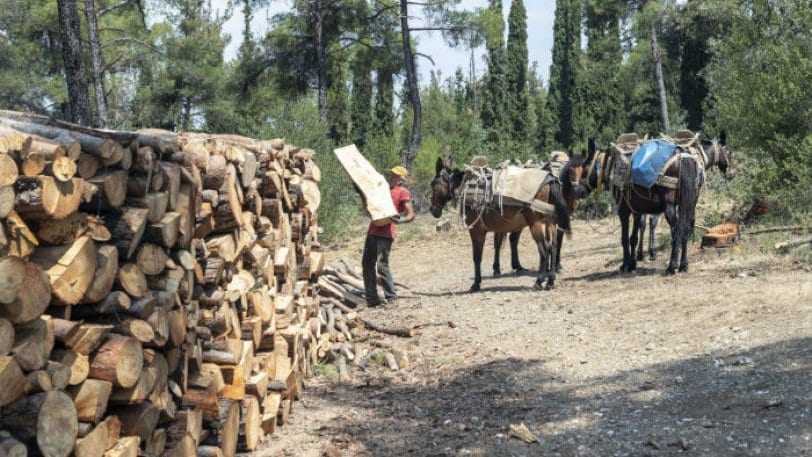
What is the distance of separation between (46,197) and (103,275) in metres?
0.52

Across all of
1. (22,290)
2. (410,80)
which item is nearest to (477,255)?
(22,290)

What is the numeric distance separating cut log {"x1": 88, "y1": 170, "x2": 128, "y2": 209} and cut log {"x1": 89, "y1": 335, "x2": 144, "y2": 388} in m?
0.56

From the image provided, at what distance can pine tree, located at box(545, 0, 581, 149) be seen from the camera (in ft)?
137

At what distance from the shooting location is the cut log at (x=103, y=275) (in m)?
3.31

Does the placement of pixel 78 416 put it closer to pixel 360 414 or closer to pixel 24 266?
pixel 24 266

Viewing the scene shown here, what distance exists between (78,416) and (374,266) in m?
8.12

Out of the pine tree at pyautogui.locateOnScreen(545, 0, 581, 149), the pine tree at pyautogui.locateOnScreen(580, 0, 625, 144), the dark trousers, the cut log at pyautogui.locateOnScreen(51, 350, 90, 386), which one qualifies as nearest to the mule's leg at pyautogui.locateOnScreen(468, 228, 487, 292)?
the dark trousers

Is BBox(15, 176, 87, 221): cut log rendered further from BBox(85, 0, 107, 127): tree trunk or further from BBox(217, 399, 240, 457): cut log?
BBox(85, 0, 107, 127): tree trunk

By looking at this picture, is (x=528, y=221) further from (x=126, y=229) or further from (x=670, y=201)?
(x=126, y=229)

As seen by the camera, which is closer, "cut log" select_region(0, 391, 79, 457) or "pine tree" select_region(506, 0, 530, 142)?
"cut log" select_region(0, 391, 79, 457)

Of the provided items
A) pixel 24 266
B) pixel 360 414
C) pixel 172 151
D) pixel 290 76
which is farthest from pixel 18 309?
pixel 290 76

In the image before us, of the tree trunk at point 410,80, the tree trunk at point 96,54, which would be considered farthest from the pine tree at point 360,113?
the tree trunk at point 96,54

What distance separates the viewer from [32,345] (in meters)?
2.88

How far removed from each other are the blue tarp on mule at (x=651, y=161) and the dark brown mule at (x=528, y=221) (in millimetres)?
1137
